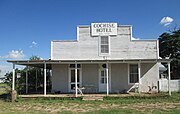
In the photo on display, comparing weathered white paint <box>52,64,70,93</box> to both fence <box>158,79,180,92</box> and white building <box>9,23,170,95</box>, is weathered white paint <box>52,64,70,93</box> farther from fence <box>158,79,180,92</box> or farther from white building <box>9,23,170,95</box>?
fence <box>158,79,180,92</box>

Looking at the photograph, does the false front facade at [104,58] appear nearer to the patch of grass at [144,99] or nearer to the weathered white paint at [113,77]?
the weathered white paint at [113,77]

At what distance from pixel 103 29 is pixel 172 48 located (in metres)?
23.4

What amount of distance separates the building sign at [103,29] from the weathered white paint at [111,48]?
38 centimetres

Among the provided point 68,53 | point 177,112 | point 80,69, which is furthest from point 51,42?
point 177,112

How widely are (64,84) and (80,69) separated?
196cm

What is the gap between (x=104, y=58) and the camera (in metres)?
23.2

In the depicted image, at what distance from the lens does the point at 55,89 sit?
23.1 meters

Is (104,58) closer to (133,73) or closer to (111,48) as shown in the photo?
(111,48)

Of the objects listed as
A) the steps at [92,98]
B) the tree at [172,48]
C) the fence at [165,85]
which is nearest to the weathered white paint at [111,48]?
the fence at [165,85]

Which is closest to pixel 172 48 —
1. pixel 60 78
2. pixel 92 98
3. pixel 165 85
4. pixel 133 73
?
pixel 165 85

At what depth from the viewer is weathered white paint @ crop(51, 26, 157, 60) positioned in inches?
915

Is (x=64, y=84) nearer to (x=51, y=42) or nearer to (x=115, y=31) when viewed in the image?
(x=51, y=42)

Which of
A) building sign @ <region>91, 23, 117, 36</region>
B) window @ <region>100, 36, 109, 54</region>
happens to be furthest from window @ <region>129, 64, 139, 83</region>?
building sign @ <region>91, 23, 117, 36</region>

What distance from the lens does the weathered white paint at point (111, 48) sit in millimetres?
23250
